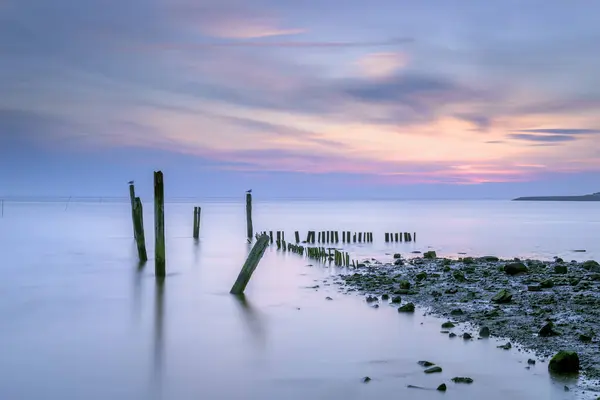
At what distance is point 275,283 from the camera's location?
1916 centimetres

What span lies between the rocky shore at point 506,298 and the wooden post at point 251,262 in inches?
117

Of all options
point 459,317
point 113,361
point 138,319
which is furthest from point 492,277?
point 113,361

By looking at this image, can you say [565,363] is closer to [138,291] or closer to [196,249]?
[138,291]

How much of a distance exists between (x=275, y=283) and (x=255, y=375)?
31.8 feet

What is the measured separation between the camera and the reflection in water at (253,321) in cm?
1186

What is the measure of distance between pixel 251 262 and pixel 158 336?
13.1 feet

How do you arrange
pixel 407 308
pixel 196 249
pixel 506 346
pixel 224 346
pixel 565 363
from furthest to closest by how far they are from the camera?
pixel 196 249
pixel 407 308
pixel 224 346
pixel 506 346
pixel 565 363

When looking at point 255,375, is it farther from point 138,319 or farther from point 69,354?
point 138,319

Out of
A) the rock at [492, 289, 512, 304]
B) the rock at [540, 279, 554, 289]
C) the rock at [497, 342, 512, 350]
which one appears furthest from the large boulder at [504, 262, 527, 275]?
the rock at [497, 342, 512, 350]

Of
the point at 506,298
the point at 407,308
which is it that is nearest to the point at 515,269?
the point at 506,298

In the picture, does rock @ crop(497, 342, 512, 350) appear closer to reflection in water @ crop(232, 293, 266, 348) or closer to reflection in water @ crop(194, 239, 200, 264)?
reflection in water @ crop(232, 293, 266, 348)

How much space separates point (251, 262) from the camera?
51.8 feet

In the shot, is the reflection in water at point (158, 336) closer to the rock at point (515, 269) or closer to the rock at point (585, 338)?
the rock at point (585, 338)

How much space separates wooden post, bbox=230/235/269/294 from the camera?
1529cm
